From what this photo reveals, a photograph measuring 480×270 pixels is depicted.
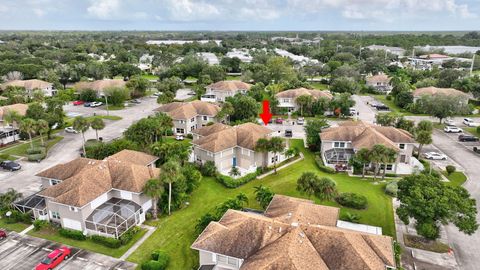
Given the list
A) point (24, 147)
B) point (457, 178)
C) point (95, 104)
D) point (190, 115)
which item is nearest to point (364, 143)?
point (457, 178)

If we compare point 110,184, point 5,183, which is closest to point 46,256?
point 110,184

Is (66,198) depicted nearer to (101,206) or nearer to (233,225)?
(101,206)

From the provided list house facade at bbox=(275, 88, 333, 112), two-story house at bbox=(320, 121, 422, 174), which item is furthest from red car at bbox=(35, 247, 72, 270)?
house facade at bbox=(275, 88, 333, 112)

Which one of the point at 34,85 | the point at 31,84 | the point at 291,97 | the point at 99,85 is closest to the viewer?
the point at 291,97

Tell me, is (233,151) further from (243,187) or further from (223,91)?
(223,91)

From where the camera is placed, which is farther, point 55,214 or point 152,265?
point 55,214

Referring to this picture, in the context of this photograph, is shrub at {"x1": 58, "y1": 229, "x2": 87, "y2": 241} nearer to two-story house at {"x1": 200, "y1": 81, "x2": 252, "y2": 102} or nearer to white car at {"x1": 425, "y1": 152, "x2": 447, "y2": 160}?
white car at {"x1": 425, "y1": 152, "x2": 447, "y2": 160}

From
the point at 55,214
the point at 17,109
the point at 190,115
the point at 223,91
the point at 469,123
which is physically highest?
the point at 17,109

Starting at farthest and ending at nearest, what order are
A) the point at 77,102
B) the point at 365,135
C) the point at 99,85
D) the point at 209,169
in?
the point at 99,85 < the point at 77,102 < the point at 365,135 < the point at 209,169
